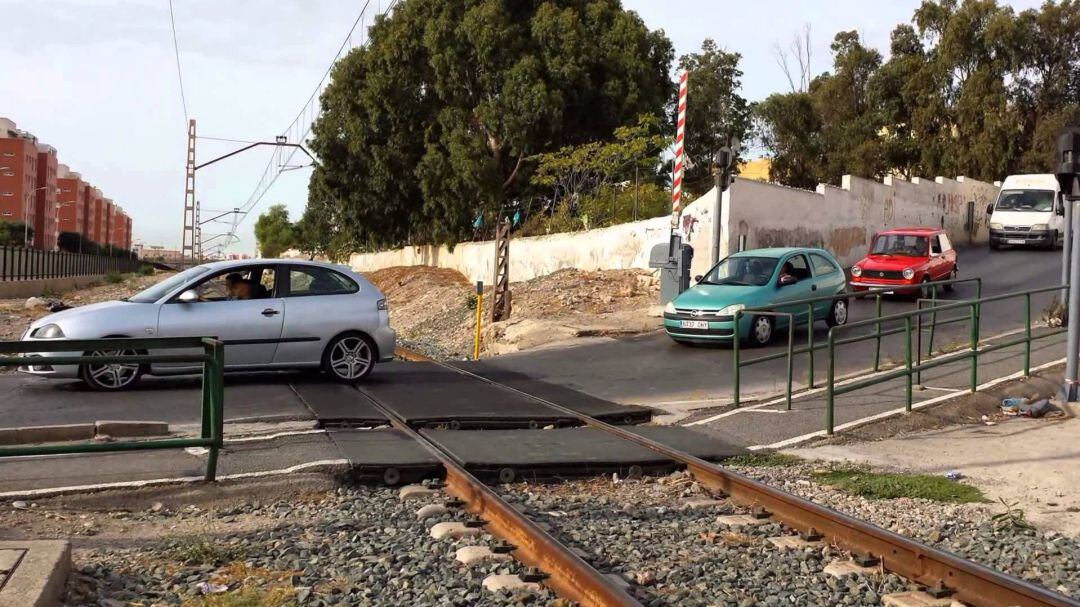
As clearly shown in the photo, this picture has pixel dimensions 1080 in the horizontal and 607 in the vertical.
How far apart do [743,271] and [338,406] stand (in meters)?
8.91

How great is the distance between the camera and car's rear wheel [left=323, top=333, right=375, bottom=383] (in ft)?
42.4

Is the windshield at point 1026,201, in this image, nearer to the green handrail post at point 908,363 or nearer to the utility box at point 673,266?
the utility box at point 673,266

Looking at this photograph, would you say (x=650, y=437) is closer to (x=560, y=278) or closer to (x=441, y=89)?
(x=560, y=278)

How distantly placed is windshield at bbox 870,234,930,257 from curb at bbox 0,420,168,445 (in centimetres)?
1866

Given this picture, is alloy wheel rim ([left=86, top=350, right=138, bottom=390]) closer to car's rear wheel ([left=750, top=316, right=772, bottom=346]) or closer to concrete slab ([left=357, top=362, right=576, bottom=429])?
concrete slab ([left=357, top=362, right=576, bottom=429])

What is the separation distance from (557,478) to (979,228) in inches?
1406

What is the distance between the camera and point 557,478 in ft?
26.7

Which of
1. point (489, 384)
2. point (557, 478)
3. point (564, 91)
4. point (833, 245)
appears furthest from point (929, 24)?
point (557, 478)

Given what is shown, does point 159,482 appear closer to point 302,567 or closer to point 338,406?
point 302,567

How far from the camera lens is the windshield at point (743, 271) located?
17.3 metres

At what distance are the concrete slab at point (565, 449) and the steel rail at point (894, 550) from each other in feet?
2.52

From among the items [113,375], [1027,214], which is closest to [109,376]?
[113,375]

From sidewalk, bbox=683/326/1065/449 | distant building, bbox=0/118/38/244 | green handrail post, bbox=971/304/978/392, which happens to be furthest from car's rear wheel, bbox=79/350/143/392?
distant building, bbox=0/118/38/244

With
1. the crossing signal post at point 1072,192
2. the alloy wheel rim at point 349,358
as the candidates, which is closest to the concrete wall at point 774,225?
the crossing signal post at point 1072,192
